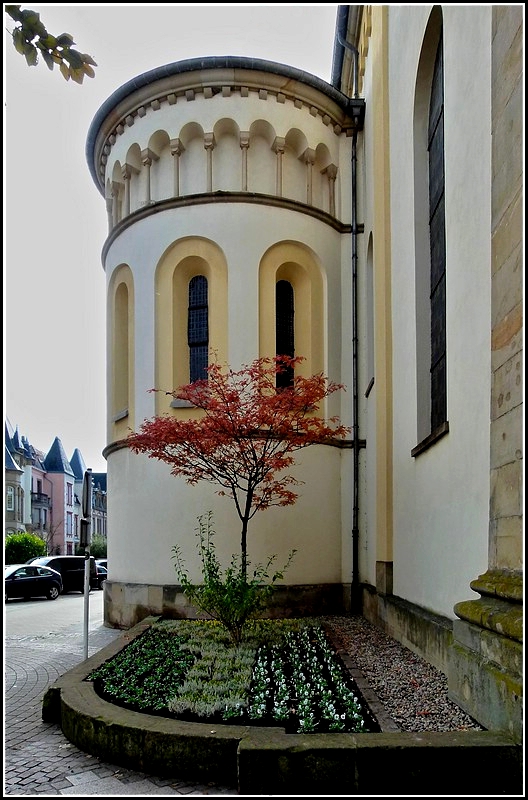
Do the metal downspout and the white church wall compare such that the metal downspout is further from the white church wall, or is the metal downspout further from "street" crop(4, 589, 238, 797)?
"street" crop(4, 589, 238, 797)

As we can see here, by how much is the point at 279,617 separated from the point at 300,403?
14.7ft

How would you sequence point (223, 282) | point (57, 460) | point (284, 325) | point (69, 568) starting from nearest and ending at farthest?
point (223, 282), point (284, 325), point (69, 568), point (57, 460)

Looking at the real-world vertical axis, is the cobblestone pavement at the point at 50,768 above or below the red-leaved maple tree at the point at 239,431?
below

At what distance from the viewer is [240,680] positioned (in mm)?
6625

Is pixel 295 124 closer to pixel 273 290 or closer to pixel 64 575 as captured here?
pixel 273 290

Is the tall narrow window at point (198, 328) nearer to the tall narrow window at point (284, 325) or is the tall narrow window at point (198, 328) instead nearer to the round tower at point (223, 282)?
the round tower at point (223, 282)

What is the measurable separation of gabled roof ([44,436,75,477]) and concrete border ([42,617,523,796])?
72.0m

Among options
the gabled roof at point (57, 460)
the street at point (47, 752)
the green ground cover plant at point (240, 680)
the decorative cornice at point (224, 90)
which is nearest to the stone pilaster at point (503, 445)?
the green ground cover plant at point (240, 680)

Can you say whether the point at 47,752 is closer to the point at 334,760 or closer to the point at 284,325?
the point at 334,760

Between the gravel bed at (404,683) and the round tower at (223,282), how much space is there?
3434mm

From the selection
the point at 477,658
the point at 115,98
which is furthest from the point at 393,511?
the point at 115,98

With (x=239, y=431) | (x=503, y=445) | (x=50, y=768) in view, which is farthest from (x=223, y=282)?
(x=50, y=768)

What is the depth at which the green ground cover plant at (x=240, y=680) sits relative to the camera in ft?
17.6

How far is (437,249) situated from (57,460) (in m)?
70.6
